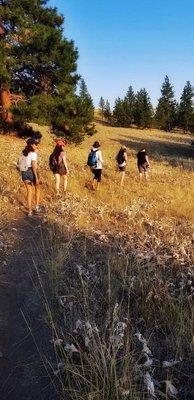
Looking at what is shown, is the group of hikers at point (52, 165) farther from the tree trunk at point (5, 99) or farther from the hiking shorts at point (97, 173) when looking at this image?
the tree trunk at point (5, 99)

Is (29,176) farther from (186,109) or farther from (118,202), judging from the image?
(186,109)

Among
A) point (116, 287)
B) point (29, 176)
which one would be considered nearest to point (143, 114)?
point (29, 176)

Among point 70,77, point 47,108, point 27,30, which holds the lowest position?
point 47,108

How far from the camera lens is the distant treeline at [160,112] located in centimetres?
8438

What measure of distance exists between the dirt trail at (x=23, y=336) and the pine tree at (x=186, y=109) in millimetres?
80653

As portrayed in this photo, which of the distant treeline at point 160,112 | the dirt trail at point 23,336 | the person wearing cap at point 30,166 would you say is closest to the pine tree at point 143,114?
the distant treeline at point 160,112

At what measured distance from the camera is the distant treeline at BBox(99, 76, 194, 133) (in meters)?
84.4

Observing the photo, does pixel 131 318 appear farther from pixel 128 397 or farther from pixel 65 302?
pixel 128 397

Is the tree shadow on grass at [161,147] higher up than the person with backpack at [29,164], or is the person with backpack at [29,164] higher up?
the person with backpack at [29,164]

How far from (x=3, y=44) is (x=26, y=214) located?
65.8ft

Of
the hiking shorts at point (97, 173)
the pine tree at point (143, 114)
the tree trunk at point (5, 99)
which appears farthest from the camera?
the pine tree at point (143, 114)

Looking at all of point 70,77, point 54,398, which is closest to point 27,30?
point 70,77

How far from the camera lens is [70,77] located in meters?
32.4

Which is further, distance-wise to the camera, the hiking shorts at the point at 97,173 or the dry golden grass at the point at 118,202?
the hiking shorts at the point at 97,173
